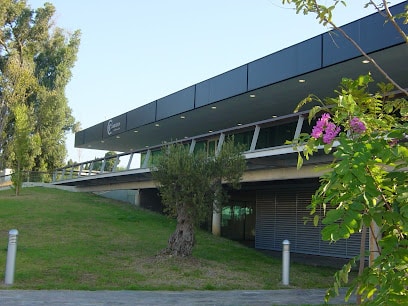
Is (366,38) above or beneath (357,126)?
above

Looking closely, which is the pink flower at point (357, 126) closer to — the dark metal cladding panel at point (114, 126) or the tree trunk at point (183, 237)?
the tree trunk at point (183, 237)

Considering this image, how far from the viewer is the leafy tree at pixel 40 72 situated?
41.6 meters

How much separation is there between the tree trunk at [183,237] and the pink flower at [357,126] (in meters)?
10.6

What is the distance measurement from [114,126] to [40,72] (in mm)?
16772

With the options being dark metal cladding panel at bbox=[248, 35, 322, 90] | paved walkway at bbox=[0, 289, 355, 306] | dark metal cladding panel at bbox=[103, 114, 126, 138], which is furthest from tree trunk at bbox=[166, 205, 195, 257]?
dark metal cladding panel at bbox=[103, 114, 126, 138]

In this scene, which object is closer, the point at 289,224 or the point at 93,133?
the point at 289,224

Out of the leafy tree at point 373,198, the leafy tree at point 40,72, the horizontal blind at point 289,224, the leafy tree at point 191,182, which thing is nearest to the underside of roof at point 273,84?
the horizontal blind at point 289,224

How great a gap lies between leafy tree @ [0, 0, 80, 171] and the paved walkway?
1332 inches

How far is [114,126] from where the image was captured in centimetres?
3203

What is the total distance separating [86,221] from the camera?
20.4 meters

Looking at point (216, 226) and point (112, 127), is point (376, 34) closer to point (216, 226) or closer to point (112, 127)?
point (216, 226)

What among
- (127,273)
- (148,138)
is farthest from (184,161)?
(148,138)

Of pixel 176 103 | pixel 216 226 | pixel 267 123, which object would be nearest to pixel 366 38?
pixel 267 123

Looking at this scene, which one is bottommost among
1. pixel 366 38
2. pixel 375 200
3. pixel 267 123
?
pixel 375 200
